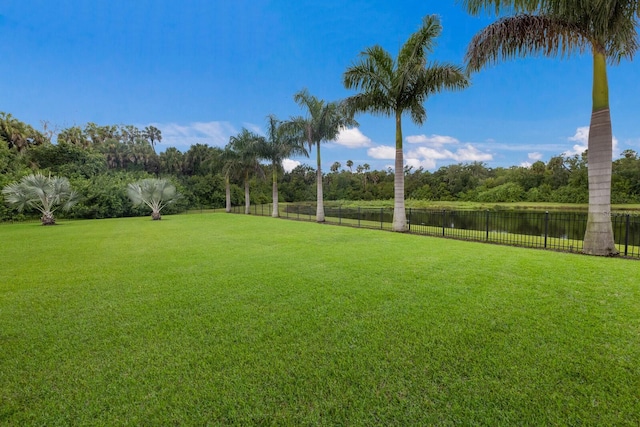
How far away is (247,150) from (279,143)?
3.05m

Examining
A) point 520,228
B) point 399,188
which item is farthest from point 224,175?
point 520,228

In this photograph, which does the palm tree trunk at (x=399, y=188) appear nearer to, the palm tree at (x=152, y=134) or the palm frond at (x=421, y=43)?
the palm frond at (x=421, y=43)

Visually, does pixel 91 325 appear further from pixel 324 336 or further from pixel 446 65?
pixel 446 65

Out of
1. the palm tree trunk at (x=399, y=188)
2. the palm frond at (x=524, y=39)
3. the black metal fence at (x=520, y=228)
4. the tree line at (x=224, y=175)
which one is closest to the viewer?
the palm frond at (x=524, y=39)

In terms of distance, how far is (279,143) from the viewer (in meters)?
22.3

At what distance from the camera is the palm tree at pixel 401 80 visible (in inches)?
427

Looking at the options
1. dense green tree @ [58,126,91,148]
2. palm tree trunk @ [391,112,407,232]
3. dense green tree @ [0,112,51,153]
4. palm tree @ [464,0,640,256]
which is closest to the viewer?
palm tree @ [464,0,640,256]

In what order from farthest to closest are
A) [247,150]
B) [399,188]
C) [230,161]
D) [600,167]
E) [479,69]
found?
[230,161]
[247,150]
[399,188]
[479,69]
[600,167]

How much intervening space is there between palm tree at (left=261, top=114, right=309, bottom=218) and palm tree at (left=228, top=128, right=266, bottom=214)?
0.71 metres

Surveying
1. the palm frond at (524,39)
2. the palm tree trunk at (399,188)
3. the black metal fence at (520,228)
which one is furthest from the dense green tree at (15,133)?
the palm frond at (524,39)

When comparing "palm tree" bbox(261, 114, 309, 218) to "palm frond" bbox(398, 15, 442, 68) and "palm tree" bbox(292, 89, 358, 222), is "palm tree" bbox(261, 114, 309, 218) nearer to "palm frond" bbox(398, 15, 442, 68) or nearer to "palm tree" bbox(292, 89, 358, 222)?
"palm tree" bbox(292, 89, 358, 222)

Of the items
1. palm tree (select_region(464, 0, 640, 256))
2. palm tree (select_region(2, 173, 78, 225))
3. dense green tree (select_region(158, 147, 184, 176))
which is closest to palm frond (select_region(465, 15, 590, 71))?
palm tree (select_region(464, 0, 640, 256))

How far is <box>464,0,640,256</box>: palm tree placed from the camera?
623 centimetres

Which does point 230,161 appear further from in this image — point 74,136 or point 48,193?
point 74,136
